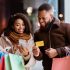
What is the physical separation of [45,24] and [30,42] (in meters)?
0.16

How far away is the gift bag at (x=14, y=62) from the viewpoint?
1.31m

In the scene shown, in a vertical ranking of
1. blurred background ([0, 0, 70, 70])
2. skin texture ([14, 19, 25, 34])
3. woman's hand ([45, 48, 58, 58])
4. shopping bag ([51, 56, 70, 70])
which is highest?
blurred background ([0, 0, 70, 70])

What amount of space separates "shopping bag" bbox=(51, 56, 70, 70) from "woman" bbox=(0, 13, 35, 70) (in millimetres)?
154

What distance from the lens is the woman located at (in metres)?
1.36

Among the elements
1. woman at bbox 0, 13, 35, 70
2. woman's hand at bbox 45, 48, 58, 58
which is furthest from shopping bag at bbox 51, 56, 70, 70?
woman at bbox 0, 13, 35, 70

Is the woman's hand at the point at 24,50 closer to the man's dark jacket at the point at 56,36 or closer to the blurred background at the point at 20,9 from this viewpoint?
the man's dark jacket at the point at 56,36

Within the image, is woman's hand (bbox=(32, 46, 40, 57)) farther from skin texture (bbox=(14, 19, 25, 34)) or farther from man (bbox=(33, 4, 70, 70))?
skin texture (bbox=(14, 19, 25, 34))

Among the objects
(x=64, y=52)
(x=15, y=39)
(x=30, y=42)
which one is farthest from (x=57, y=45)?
(x=15, y=39)

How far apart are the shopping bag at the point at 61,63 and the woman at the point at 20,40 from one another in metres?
0.15

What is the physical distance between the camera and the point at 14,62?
132 centimetres

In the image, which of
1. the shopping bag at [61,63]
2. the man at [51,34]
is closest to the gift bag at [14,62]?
the man at [51,34]

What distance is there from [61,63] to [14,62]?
30 centimetres

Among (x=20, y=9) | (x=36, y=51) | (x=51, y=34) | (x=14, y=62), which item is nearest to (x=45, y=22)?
(x=51, y=34)

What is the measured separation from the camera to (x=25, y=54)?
1356 mm
